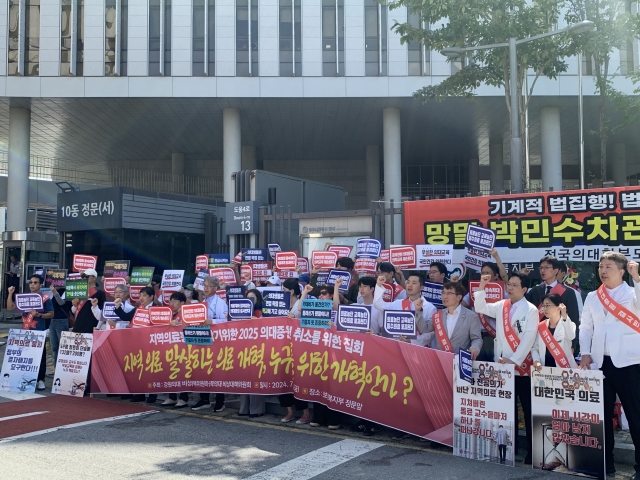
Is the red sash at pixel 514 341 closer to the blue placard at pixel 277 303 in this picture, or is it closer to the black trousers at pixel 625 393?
the black trousers at pixel 625 393

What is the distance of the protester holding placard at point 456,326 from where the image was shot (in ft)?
24.3

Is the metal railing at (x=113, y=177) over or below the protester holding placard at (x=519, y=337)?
over

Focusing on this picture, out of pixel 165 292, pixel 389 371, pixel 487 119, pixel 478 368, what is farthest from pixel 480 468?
pixel 487 119

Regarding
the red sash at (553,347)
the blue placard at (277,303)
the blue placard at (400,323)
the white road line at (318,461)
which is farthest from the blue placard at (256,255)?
the red sash at (553,347)

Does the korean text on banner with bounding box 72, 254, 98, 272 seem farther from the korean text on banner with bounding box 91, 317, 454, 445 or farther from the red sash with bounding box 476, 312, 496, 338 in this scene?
the red sash with bounding box 476, 312, 496, 338

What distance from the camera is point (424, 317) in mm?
7996

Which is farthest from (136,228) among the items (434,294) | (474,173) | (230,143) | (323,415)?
(474,173)

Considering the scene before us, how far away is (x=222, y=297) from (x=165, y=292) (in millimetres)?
1847

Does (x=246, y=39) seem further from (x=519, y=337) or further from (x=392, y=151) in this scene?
(x=519, y=337)

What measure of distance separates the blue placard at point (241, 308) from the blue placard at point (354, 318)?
1.59 m

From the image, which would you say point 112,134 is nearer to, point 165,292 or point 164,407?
point 165,292

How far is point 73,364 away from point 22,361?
1.18 meters

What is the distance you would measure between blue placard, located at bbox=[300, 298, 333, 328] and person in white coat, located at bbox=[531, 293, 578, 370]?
2.47 meters

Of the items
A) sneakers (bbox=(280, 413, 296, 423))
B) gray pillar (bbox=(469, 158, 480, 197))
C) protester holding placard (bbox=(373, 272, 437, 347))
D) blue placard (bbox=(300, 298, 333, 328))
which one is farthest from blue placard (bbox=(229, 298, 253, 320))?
gray pillar (bbox=(469, 158, 480, 197))
